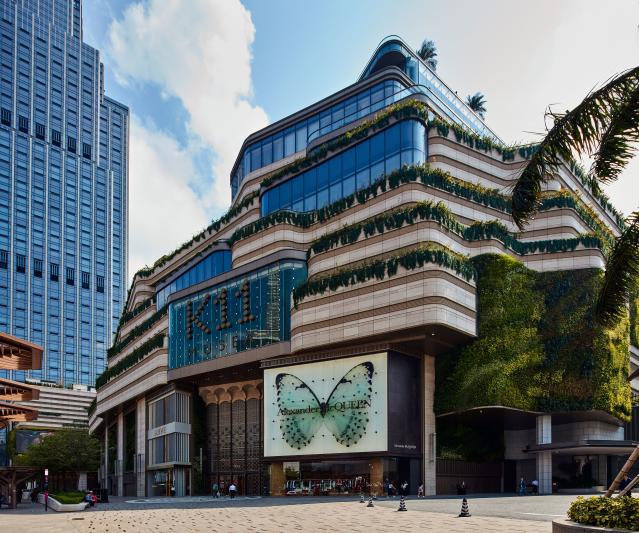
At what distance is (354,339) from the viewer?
55031 millimetres

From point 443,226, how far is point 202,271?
102 ft

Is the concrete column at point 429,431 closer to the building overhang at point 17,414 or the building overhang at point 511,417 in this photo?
the building overhang at point 511,417

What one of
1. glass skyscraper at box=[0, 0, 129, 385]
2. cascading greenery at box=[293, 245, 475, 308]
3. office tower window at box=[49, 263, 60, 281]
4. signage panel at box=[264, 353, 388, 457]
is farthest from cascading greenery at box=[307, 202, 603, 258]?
office tower window at box=[49, 263, 60, 281]

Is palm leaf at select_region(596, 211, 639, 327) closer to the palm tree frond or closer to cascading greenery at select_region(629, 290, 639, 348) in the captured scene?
the palm tree frond

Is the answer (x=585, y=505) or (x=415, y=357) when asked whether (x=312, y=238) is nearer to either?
(x=415, y=357)

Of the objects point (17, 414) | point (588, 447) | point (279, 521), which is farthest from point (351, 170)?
point (279, 521)

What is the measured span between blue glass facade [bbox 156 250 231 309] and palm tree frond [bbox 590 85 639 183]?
183 feet

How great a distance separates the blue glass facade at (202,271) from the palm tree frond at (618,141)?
183 ft

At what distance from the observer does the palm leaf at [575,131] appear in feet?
52.3

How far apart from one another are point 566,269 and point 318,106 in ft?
99.7

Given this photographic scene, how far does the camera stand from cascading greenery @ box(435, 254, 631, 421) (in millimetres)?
55188

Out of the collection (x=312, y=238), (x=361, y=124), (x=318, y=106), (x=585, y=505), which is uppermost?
(x=318, y=106)

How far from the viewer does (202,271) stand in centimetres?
7719

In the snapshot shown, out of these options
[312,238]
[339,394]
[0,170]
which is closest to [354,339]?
[339,394]
